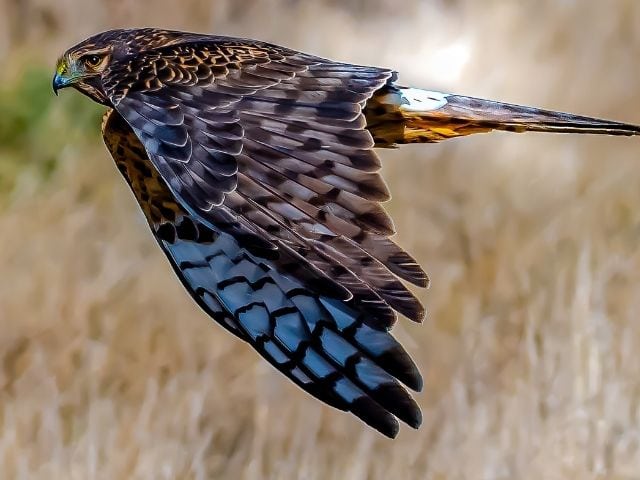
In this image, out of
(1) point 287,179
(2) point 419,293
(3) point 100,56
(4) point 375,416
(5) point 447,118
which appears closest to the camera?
(1) point 287,179

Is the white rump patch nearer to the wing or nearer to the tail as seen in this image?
the tail

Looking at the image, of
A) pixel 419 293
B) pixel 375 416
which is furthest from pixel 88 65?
pixel 419 293

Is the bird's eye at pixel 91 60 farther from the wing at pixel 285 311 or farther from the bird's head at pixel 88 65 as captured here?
the wing at pixel 285 311

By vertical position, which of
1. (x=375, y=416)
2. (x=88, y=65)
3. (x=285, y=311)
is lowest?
(x=375, y=416)

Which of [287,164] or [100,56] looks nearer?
[287,164]

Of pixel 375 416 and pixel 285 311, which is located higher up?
pixel 285 311

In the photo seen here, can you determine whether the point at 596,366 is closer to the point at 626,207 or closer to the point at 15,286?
the point at 626,207

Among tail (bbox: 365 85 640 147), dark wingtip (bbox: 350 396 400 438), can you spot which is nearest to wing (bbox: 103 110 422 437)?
dark wingtip (bbox: 350 396 400 438)

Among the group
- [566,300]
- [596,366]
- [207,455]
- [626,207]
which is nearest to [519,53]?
[626,207]

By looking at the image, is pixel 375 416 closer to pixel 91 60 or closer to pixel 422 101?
pixel 422 101
